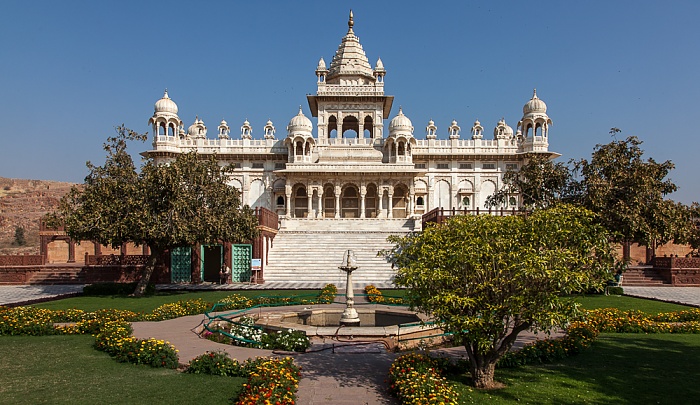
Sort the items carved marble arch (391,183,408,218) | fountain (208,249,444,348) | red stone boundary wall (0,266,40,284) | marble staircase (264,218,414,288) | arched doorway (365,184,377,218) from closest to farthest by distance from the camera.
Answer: fountain (208,249,444,348) → marble staircase (264,218,414,288) → red stone boundary wall (0,266,40,284) → arched doorway (365,184,377,218) → carved marble arch (391,183,408,218)

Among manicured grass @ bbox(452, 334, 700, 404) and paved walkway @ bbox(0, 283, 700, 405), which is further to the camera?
paved walkway @ bbox(0, 283, 700, 405)

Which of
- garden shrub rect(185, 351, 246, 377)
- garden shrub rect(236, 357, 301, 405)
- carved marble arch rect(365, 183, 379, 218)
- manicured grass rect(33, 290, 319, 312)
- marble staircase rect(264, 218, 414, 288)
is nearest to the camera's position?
garden shrub rect(236, 357, 301, 405)

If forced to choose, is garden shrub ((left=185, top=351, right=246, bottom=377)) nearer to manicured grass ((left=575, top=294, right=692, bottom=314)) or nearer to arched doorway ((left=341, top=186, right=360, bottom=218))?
manicured grass ((left=575, top=294, right=692, bottom=314))

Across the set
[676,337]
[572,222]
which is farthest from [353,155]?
[572,222]

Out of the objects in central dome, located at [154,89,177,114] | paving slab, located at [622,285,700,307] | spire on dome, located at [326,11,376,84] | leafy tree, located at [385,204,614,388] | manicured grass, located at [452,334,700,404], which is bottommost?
paving slab, located at [622,285,700,307]

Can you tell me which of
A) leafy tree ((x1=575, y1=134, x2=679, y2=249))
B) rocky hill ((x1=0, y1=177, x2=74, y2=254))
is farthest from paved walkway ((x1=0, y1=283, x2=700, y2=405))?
rocky hill ((x1=0, y1=177, x2=74, y2=254))

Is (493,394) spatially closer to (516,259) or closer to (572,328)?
(516,259)

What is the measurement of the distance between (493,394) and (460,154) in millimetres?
41990

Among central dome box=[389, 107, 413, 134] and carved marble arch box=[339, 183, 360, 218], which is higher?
central dome box=[389, 107, 413, 134]

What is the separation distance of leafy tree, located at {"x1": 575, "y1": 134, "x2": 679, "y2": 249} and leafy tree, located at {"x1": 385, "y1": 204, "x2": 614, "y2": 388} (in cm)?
1419

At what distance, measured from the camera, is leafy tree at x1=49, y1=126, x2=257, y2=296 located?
20.0 m

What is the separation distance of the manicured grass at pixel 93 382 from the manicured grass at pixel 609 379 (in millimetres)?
3844

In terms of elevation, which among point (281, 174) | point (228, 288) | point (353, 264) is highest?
point (281, 174)

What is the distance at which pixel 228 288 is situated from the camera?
2314 centimetres
